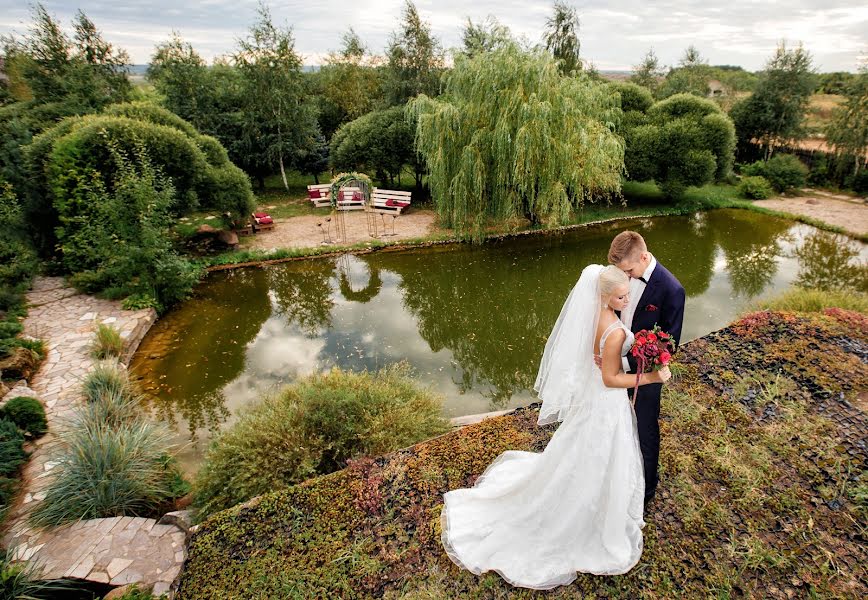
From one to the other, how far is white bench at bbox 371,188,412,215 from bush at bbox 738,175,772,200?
13718 mm

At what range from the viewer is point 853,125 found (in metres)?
18.2

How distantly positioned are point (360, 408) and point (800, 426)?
16.4 ft

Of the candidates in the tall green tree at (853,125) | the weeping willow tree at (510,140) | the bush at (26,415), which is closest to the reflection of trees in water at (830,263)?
the weeping willow tree at (510,140)

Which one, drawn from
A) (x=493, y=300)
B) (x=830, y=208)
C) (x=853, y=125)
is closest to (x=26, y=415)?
(x=493, y=300)

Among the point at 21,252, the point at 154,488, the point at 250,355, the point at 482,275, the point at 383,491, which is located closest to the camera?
the point at 383,491

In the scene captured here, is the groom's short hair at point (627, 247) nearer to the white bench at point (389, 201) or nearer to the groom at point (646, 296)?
the groom at point (646, 296)

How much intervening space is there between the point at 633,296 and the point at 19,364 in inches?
332

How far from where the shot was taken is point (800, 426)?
5.05 m

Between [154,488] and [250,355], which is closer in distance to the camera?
[154,488]

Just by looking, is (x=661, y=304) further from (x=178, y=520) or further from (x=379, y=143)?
(x=379, y=143)

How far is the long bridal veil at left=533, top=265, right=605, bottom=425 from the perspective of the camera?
3352 mm

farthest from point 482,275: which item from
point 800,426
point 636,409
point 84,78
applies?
point 84,78

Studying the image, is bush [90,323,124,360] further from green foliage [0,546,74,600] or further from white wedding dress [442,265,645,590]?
white wedding dress [442,265,645,590]

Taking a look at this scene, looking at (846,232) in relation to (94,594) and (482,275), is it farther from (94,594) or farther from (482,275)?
(94,594)
